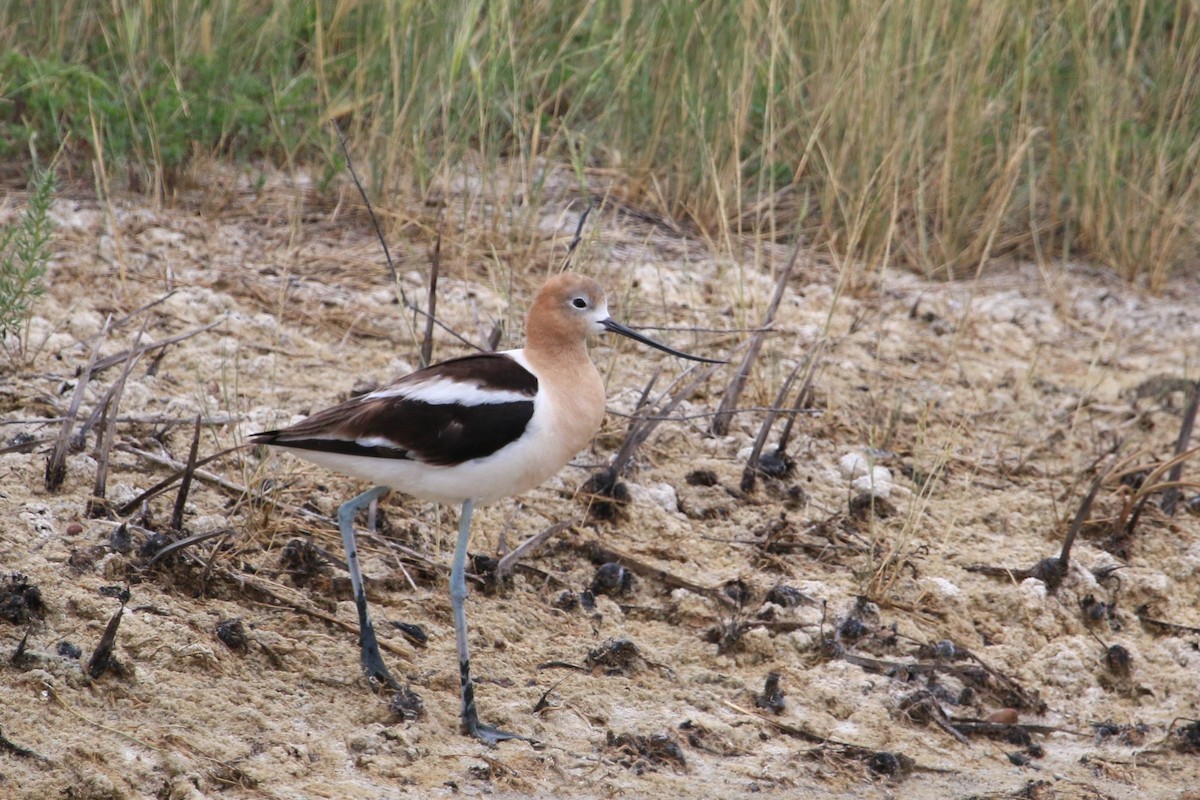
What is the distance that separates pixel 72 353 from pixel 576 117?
2739mm

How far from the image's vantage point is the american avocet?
3.21 m

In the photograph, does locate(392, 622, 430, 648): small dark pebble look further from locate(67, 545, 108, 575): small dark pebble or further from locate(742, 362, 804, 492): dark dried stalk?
locate(742, 362, 804, 492): dark dried stalk

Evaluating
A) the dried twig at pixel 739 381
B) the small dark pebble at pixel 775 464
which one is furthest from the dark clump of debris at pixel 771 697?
the dried twig at pixel 739 381

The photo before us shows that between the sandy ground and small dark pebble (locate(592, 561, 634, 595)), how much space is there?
3 cm

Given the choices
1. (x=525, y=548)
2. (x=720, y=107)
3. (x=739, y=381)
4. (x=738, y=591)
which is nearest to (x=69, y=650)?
(x=525, y=548)

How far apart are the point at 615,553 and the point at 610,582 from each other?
0.40ft

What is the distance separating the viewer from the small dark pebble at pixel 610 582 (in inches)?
153

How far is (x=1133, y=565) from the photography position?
4297 mm

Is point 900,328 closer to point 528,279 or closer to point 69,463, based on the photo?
point 528,279

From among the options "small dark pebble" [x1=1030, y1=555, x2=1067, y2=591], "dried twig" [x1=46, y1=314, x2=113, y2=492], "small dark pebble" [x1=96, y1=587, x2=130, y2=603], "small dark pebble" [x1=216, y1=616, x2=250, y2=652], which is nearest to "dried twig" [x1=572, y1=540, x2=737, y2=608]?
"small dark pebble" [x1=1030, y1=555, x2=1067, y2=591]

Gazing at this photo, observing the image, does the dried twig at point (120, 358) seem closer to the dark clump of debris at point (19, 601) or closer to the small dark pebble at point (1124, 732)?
the dark clump of debris at point (19, 601)

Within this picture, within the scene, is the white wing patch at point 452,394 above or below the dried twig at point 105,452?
above

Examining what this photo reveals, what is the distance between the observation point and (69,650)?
309cm

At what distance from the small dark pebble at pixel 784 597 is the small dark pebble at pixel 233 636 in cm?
140
